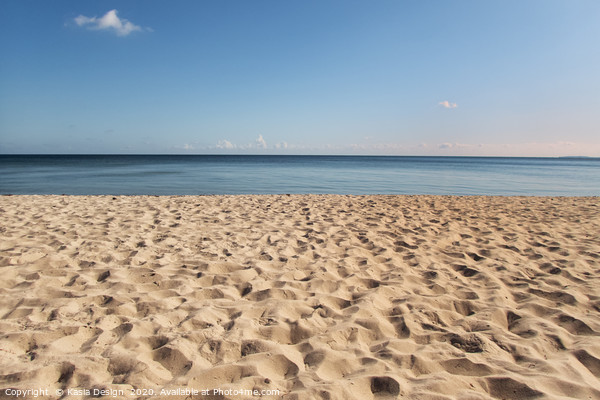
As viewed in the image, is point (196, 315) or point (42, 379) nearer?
point (42, 379)

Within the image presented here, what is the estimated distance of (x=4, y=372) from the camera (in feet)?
7.36

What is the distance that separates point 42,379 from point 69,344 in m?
0.43

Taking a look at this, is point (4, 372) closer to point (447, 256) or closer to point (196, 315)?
point (196, 315)

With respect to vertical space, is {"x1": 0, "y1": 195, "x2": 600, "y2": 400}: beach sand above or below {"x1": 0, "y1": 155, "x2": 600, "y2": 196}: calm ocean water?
below

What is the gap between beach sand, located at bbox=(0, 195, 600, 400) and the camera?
2273 millimetres

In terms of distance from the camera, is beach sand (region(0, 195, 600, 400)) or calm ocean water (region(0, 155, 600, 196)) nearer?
beach sand (region(0, 195, 600, 400))

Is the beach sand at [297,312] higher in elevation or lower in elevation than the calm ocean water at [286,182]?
lower

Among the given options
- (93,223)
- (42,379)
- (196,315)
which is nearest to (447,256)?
(196,315)

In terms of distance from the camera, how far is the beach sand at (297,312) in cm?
227

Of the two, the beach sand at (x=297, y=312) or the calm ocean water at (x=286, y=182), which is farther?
the calm ocean water at (x=286, y=182)

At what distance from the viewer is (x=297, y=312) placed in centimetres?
325

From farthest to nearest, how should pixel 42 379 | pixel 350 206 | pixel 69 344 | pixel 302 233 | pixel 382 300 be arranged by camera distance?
pixel 350 206
pixel 302 233
pixel 382 300
pixel 69 344
pixel 42 379

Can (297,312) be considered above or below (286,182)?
below

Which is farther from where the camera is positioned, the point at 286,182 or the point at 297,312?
the point at 286,182
